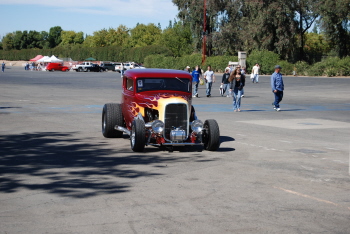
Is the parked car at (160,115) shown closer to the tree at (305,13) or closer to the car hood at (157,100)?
the car hood at (157,100)

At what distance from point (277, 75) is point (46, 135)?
35.9ft

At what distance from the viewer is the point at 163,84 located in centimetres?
1330

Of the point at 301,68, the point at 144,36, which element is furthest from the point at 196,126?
the point at 144,36

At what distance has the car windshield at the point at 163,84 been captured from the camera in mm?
13258

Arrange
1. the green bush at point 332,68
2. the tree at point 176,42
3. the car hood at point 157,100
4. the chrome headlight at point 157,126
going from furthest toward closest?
the tree at point 176,42 < the green bush at point 332,68 < the car hood at point 157,100 < the chrome headlight at point 157,126

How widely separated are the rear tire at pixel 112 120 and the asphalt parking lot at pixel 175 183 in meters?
0.29

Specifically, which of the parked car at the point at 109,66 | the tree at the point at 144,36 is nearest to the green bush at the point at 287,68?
the parked car at the point at 109,66

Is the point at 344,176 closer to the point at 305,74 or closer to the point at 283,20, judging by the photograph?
the point at 305,74

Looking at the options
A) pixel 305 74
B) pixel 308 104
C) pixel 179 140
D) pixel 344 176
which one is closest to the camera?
pixel 344 176

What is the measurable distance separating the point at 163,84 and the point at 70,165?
376 centimetres

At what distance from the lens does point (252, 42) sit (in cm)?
7731

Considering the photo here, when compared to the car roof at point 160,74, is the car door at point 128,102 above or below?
below

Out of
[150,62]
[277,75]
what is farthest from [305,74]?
[277,75]

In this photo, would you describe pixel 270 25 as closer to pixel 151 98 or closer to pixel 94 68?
pixel 94 68
